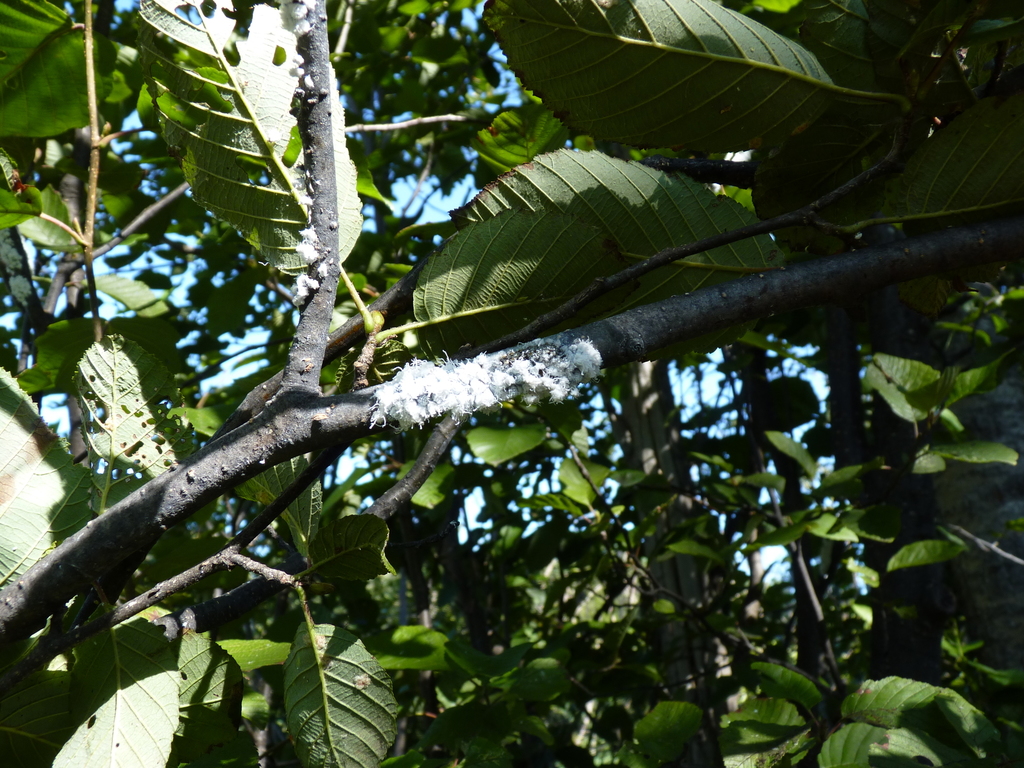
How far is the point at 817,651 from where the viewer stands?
1.93m

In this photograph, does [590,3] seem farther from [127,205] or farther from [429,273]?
[127,205]

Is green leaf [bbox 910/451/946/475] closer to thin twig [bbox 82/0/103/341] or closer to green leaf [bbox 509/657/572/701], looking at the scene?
green leaf [bbox 509/657/572/701]

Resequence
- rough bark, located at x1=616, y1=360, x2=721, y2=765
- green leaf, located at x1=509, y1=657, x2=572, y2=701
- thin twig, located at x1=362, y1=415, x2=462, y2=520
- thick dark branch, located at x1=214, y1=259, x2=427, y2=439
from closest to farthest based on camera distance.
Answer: thick dark branch, located at x1=214, y1=259, x2=427, y2=439 → thin twig, located at x1=362, y1=415, x2=462, y2=520 → green leaf, located at x1=509, y1=657, x2=572, y2=701 → rough bark, located at x1=616, y1=360, x2=721, y2=765

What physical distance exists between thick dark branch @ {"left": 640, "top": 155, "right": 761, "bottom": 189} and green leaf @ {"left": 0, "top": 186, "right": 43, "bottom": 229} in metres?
0.82

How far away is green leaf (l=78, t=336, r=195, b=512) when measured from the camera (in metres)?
0.68

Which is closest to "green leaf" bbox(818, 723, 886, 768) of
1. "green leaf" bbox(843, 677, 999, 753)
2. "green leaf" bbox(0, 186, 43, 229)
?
"green leaf" bbox(843, 677, 999, 753)

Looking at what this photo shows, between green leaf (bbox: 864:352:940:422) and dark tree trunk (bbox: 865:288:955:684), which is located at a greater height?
green leaf (bbox: 864:352:940:422)

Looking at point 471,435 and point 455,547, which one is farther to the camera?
point 455,547

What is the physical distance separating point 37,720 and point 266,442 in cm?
40

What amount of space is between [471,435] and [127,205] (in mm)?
994

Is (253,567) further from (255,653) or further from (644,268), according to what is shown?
(255,653)

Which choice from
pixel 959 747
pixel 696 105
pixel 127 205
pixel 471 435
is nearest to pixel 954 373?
pixel 959 747

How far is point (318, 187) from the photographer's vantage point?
0.55 meters

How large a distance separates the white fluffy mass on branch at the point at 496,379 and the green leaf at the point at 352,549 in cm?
13
